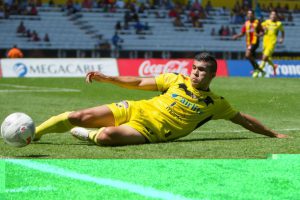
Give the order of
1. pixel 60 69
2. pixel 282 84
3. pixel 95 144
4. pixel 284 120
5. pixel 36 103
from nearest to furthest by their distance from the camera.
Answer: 1. pixel 95 144
2. pixel 284 120
3. pixel 36 103
4. pixel 282 84
5. pixel 60 69

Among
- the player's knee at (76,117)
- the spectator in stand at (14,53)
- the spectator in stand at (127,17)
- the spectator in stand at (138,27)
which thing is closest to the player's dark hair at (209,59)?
the player's knee at (76,117)

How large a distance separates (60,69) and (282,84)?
415 inches

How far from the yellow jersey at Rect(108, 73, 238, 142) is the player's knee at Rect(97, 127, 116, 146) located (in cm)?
33

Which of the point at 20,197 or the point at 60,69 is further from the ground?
the point at 20,197

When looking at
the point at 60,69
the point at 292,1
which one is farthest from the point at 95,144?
the point at 292,1

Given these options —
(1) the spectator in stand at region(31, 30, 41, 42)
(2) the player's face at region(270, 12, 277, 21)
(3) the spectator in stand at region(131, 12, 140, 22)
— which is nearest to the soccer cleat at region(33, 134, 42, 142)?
(2) the player's face at region(270, 12, 277, 21)

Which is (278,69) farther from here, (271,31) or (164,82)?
(164,82)

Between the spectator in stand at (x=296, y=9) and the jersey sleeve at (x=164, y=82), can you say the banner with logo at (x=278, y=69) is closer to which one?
the spectator in stand at (x=296, y=9)

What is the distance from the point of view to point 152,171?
6613 mm

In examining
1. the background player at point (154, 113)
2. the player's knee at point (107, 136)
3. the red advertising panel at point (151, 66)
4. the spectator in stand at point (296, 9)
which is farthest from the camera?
the spectator in stand at point (296, 9)

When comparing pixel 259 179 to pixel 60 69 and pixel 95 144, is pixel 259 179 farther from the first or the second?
pixel 60 69

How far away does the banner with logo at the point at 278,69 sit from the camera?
3331 cm

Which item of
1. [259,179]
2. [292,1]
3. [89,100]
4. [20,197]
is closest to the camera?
[20,197]

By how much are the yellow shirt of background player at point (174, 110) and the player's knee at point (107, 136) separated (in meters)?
0.35
